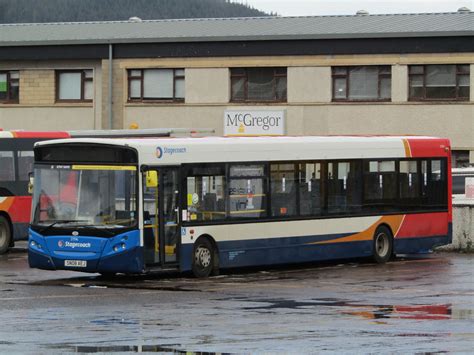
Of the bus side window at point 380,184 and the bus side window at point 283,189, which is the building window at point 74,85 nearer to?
the bus side window at point 380,184

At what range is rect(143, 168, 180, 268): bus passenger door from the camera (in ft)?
79.8

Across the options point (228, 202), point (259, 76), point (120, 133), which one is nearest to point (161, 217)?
point (228, 202)

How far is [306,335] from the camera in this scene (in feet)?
49.0

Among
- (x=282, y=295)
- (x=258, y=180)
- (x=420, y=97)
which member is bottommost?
(x=282, y=295)

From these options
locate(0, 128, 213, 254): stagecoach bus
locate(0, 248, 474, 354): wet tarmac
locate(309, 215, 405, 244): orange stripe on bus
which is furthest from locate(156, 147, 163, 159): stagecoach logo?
locate(0, 128, 213, 254): stagecoach bus

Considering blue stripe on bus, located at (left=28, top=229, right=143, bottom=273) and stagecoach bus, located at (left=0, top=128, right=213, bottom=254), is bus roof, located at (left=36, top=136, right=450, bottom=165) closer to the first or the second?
blue stripe on bus, located at (left=28, top=229, right=143, bottom=273)

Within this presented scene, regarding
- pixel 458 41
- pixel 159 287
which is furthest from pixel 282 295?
pixel 458 41

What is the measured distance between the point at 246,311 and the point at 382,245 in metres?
12.2

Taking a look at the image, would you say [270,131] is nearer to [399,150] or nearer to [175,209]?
[399,150]

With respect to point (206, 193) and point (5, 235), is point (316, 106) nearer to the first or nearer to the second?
point (5, 235)

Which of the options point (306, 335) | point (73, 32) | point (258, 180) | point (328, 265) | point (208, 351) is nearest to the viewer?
point (208, 351)

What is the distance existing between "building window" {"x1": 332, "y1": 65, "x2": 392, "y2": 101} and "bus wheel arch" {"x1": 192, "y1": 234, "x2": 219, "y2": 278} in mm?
27521

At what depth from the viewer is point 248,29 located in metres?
56.2

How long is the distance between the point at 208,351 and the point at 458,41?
3902cm
